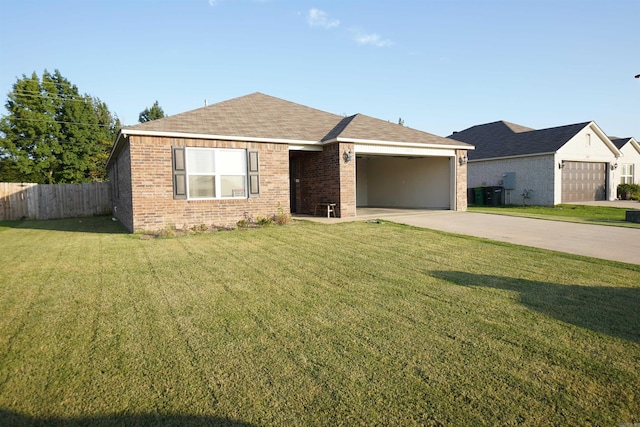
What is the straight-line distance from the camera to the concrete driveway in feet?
23.9

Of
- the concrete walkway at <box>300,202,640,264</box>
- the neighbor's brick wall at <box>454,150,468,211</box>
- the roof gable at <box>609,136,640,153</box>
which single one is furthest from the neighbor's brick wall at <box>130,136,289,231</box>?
the roof gable at <box>609,136,640,153</box>

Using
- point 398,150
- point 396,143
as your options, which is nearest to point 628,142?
point 398,150

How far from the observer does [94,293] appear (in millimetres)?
4895

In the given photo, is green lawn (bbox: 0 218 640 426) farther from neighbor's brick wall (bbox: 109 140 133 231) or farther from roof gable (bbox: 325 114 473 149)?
roof gable (bbox: 325 114 473 149)

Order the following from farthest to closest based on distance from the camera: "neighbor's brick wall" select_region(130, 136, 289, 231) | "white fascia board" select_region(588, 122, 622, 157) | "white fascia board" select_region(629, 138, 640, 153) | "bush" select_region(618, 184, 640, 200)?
"white fascia board" select_region(629, 138, 640, 153)
"bush" select_region(618, 184, 640, 200)
"white fascia board" select_region(588, 122, 622, 157)
"neighbor's brick wall" select_region(130, 136, 289, 231)

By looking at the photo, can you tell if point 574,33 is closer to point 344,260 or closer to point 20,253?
point 344,260

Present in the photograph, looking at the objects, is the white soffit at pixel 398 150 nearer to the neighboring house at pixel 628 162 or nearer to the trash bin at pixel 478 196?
the trash bin at pixel 478 196

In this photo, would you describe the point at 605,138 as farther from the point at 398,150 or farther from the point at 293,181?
the point at 293,181

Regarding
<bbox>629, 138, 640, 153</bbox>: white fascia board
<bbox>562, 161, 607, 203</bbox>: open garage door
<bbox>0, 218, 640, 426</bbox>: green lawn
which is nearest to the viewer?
<bbox>0, 218, 640, 426</bbox>: green lawn

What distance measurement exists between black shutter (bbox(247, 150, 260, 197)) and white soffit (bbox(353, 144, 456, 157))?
3.60 m

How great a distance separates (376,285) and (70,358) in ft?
11.5

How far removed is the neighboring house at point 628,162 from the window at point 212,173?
24210 mm

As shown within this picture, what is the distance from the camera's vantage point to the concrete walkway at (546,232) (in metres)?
7.28

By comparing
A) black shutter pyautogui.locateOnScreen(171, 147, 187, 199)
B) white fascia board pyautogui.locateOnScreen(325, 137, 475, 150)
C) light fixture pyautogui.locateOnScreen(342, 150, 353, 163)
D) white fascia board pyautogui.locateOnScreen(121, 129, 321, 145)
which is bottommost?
black shutter pyautogui.locateOnScreen(171, 147, 187, 199)
